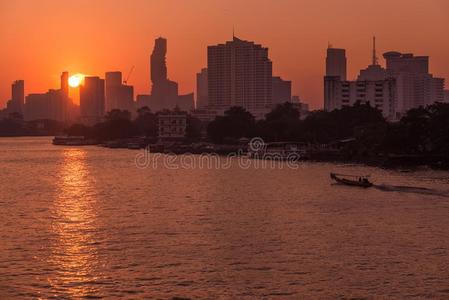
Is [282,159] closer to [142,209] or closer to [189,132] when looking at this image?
[142,209]

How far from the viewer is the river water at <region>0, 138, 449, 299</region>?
48.3 feet

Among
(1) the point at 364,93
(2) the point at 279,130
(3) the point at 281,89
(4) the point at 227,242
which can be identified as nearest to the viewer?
(4) the point at 227,242

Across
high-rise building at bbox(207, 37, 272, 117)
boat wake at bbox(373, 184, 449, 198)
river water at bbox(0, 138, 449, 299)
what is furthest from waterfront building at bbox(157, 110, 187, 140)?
boat wake at bbox(373, 184, 449, 198)

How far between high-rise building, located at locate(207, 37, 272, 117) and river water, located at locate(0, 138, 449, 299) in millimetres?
120815

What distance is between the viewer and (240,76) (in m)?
156

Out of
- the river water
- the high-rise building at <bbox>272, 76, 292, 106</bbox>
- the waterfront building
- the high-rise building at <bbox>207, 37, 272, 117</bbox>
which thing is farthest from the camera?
the high-rise building at <bbox>272, 76, 292, 106</bbox>

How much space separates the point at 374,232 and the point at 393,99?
91.3m

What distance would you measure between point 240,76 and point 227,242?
452 ft

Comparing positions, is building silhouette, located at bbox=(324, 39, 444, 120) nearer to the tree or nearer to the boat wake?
the tree

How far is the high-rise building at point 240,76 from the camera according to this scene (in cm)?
15325

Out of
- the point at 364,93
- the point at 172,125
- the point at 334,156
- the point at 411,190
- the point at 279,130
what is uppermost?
the point at 364,93

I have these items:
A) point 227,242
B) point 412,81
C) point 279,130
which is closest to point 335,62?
point 412,81

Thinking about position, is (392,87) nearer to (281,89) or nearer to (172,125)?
(172,125)

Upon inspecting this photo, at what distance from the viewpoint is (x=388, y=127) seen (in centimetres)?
5672
